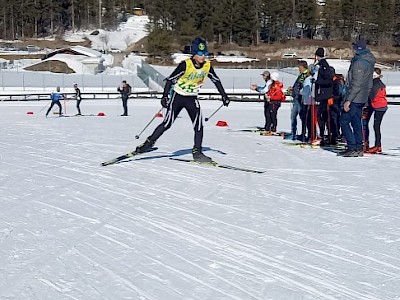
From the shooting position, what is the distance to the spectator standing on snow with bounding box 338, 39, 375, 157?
8227mm

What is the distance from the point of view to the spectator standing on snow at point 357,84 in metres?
8.23

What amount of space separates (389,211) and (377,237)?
0.89 metres

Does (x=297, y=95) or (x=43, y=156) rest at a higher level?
(x=297, y=95)

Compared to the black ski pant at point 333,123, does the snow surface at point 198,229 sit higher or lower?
lower

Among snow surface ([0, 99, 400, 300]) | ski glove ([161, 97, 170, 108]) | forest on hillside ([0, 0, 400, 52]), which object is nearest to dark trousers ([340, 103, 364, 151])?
snow surface ([0, 99, 400, 300])

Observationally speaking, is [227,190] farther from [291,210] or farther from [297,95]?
[297,95]

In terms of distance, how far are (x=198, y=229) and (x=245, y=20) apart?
8928 cm

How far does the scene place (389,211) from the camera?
5445mm

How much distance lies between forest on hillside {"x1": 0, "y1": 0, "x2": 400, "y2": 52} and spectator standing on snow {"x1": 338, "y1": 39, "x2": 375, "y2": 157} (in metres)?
77.5

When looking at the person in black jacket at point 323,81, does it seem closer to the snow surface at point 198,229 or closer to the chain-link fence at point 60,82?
the snow surface at point 198,229

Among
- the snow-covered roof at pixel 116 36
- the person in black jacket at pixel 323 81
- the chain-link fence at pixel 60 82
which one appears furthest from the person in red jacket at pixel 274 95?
the snow-covered roof at pixel 116 36

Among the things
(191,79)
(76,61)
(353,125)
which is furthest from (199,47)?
(76,61)

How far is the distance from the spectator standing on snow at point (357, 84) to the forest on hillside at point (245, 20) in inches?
3052

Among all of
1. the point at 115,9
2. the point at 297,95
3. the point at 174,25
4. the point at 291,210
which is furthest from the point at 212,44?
the point at 291,210
